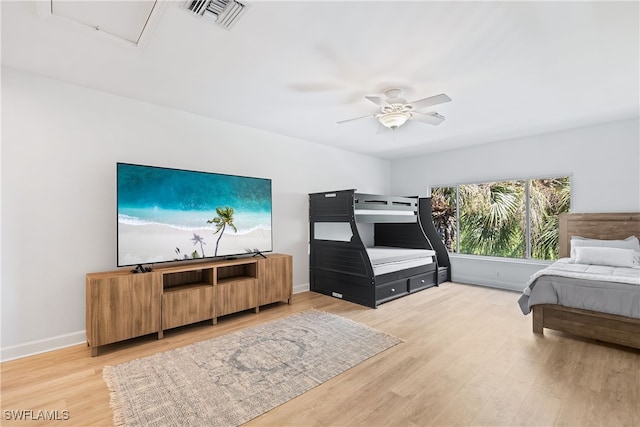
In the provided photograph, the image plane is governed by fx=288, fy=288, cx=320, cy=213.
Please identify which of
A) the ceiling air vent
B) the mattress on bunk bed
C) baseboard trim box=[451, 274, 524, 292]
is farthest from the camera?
baseboard trim box=[451, 274, 524, 292]

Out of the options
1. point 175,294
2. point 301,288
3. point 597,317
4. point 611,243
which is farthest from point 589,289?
point 175,294

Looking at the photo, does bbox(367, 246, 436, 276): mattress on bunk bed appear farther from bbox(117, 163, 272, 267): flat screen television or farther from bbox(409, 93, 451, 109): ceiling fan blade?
bbox(409, 93, 451, 109): ceiling fan blade

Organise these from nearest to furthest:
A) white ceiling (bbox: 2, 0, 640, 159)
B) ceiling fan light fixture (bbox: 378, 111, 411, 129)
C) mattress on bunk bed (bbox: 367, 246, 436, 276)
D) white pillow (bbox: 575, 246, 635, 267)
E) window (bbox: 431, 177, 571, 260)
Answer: white ceiling (bbox: 2, 0, 640, 159) → ceiling fan light fixture (bbox: 378, 111, 411, 129) → white pillow (bbox: 575, 246, 635, 267) → mattress on bunk bed (bbox: 367, 246, 436, 276) → window (bbox: 431, 177, 571, 260)

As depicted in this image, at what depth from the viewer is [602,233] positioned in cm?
396

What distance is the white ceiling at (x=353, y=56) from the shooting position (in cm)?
184

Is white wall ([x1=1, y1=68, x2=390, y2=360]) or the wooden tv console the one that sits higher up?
white wall ([x1=1, y1=68, x2=390, y2=360])

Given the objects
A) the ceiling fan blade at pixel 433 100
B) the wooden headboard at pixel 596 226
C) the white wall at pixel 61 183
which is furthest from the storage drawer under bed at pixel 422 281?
the white wall at pixel 61 183

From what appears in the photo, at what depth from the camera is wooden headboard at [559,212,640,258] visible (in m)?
3.77

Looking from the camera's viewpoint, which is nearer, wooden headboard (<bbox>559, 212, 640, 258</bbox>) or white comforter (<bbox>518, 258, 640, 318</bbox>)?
white comforter (<bbox>518, 258, 640, 318</bbox>)

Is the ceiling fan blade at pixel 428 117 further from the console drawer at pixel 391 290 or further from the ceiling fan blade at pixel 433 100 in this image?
the console drawer at pixel 391 290

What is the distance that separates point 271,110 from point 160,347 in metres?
2.78

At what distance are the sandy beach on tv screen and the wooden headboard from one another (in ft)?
15.2

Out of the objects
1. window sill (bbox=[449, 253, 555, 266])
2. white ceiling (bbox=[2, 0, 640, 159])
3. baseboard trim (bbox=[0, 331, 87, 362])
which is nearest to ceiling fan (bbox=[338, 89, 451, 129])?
white ceiling (bbox=[2, 0, 640, 159])

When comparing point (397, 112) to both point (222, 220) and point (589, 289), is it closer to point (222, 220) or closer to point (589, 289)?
point (222, 220)
